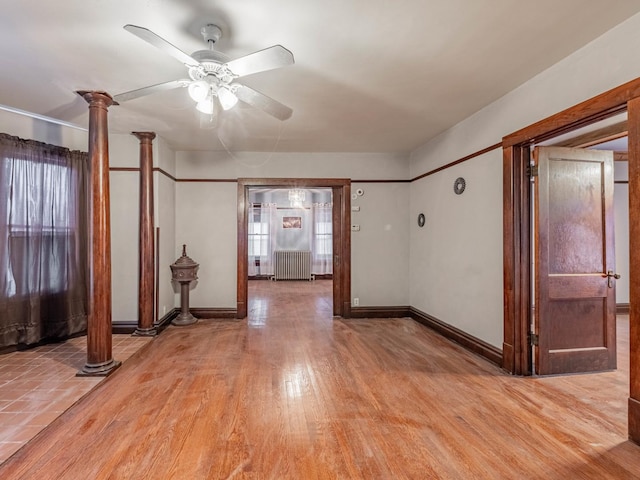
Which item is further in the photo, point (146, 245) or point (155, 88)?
point (146, 245)

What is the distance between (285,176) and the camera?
204 inches

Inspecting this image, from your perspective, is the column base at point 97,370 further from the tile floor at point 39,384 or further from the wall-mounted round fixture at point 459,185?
the wall-mounted round fixture at point 459,185

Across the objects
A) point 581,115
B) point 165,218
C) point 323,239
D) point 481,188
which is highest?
point 581,115

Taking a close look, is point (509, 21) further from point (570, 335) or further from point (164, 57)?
point (570, 335)

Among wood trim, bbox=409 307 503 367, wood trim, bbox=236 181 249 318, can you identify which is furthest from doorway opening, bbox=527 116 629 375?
wood trim, bbox=236 181 249 318

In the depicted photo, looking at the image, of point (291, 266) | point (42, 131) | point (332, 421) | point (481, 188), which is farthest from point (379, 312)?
point (42, 131)

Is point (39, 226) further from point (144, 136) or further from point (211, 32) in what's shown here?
point (211, 32)

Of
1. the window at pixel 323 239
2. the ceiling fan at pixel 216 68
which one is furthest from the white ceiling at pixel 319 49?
the window at pixel 323 239

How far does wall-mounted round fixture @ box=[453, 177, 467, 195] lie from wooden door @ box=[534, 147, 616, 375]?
2.96ft

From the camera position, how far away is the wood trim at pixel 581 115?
2086 mm

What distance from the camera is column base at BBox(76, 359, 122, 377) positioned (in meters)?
2.93

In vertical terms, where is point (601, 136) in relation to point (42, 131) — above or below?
below

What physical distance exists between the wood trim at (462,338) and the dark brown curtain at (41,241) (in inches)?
169

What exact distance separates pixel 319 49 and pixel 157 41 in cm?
107
